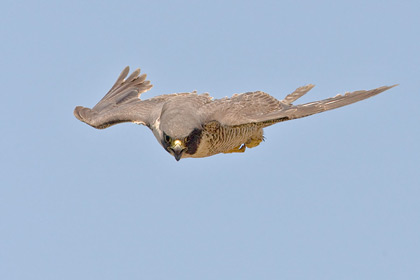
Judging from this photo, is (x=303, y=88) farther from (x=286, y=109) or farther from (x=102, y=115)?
(x=102, y=115)

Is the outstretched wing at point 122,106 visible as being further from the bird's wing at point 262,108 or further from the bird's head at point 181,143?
the bird's wing at point 262,108

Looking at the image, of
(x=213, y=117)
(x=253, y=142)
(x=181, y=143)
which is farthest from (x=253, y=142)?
(x=181, y=143)

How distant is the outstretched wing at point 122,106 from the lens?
1636cm

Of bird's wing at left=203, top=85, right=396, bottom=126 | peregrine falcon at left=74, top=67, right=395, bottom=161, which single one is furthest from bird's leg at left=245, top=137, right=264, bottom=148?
bird's wing at left=203, top=85, right=396, bottom=126

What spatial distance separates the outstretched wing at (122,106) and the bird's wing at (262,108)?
4.97 ft

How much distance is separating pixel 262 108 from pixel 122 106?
3489 millimetres

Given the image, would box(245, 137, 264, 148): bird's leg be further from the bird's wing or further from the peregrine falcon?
the bird's wing

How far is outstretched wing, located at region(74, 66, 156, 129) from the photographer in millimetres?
16359

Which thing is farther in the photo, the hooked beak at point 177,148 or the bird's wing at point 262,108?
the bird's wing at point 262,108

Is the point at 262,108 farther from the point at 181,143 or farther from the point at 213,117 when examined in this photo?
the point at 181,143

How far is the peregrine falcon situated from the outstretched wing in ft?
0.07

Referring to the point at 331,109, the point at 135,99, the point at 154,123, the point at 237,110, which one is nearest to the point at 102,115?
the point at 135,99

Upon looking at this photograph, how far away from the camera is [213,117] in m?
14.9

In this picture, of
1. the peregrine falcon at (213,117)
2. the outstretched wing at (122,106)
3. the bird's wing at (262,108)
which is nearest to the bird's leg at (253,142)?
the peregrine falcon at (213,117)
